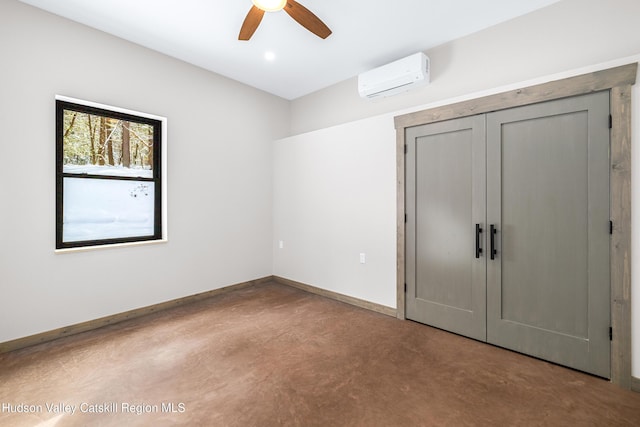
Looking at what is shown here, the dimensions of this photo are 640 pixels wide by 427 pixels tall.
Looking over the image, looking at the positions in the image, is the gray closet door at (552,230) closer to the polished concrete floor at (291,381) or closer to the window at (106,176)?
the polished concrete floor at (291,381)

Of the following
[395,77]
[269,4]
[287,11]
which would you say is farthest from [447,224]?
[269,4]

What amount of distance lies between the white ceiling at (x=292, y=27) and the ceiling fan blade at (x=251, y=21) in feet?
1.11

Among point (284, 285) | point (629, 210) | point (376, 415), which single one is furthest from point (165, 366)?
point (629, 210)

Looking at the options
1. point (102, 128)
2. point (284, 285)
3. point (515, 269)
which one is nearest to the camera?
point (515, 269)

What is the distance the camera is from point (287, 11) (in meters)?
2.27

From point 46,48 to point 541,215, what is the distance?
4807 mm

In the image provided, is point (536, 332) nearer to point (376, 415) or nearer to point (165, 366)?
point (376, 415)

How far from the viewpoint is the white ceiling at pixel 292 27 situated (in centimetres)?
270

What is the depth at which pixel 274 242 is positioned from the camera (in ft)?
16.4

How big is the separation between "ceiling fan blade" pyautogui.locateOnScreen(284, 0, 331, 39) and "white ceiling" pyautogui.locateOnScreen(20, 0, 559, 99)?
15.2 inches

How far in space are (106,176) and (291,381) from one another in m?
2.91

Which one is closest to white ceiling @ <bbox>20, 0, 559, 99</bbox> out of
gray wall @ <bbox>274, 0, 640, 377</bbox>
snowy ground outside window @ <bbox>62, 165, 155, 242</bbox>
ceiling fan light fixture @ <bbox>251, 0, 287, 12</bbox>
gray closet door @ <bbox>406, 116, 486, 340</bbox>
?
gray wall @ <bbox>274, 0, 640, 377</bbox>

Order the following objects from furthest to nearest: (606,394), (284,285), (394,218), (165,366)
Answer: (284,285) → (394,218) → (165,366) → (606,394)

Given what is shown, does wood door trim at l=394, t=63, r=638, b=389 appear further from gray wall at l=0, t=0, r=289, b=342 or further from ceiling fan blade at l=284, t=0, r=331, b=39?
gray wall at l=0, t=0, r=289, b=342
